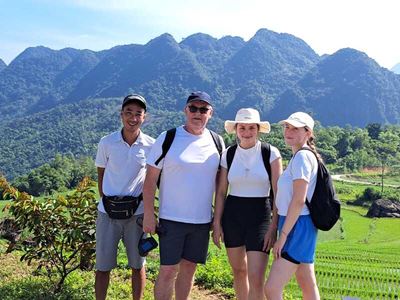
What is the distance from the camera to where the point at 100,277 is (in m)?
4.12

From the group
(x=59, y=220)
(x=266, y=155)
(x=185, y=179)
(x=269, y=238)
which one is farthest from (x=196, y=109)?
(x=59, y=220)

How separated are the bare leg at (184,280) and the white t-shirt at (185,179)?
40 cm

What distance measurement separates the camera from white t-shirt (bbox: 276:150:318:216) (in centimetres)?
340

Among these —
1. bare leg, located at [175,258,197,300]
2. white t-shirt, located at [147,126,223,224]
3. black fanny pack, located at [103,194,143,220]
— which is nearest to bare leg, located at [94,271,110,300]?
black fanny pack, located at [103,194,143,220]

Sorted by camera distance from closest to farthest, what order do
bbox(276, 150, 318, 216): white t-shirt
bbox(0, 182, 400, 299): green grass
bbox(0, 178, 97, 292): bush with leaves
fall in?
bbox(276, 150, 318, 216): white t-shirt
bbox(0, 178, 97, 292): bush with leaves
bbox(0, 182, 400, 299): green grass

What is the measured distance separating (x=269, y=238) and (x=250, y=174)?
1.73 feet

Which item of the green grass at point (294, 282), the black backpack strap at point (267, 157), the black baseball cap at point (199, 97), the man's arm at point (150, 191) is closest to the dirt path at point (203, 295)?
the green grass at point (294, 282)

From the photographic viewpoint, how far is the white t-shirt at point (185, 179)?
3705 millimetres

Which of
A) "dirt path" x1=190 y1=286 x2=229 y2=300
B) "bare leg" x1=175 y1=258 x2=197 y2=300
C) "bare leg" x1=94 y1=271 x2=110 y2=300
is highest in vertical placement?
"bare leg" x1=175 y1=258 x2=197 y2=300

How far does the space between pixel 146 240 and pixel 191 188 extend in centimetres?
65

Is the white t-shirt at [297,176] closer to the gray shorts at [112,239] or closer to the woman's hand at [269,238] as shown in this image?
the woman's hand at [269,238]

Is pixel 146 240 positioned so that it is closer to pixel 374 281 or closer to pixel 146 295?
pixel 146 295

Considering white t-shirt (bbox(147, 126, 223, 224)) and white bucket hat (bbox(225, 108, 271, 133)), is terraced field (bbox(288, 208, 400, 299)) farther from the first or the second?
white bucket hat (bbox(225, 108, 271, 133))

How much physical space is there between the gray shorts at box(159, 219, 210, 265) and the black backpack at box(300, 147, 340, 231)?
89cm
